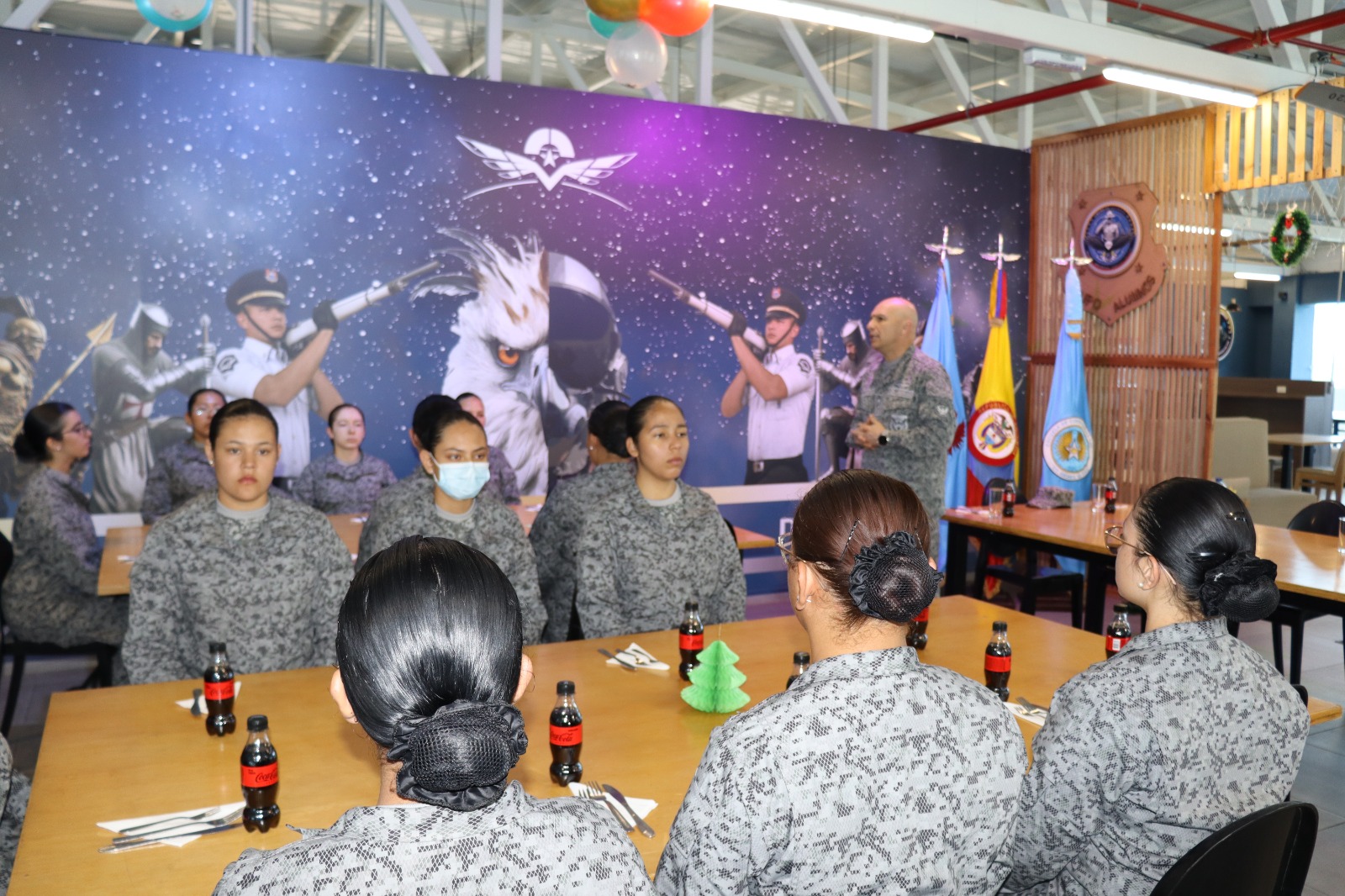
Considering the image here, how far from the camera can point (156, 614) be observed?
9.37 ft

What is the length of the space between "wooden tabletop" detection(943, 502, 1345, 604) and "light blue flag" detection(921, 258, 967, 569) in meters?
1.45

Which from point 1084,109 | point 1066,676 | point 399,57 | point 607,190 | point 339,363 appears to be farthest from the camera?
point 1084,109

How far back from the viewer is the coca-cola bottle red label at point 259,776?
6.19 feet

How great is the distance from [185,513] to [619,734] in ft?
4.83

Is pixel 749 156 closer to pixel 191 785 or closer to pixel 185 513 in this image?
pixel 185 513

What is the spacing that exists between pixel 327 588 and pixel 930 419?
3.45 m

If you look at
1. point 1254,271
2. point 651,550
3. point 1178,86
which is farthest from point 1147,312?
point 1254,271

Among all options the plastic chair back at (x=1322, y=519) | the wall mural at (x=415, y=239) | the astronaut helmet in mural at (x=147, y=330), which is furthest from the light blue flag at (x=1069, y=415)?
the astronaut helmet in mural at (x=147, y=330)

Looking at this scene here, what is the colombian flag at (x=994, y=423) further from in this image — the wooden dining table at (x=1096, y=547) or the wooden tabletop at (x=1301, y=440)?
the wooden tabletop at (x=1301, y=440)

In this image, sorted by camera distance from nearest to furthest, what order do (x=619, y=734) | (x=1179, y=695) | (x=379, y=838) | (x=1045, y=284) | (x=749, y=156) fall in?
(x=379, y=838), (x=1179, y=695), (x=619, y=734), (x=749, y=156), (x=1045, y=284)

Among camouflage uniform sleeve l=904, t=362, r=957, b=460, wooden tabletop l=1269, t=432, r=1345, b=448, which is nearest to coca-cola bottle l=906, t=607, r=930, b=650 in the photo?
camouflage uniform sleeve l=904, t=362, r=957, b=460

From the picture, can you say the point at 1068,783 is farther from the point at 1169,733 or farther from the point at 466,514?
the point at 466,514

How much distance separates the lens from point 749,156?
22.9ft

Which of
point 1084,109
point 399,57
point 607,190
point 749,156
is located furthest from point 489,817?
point 1084,109
